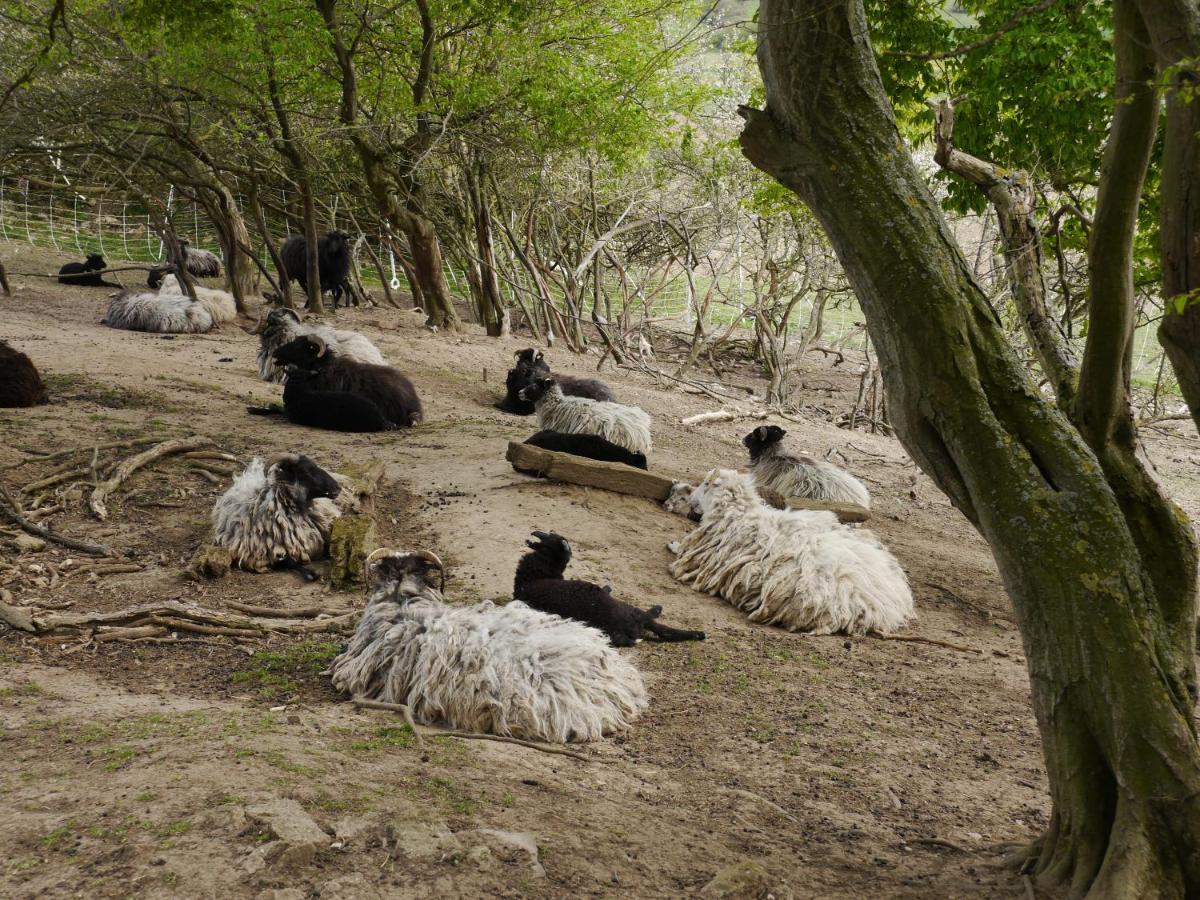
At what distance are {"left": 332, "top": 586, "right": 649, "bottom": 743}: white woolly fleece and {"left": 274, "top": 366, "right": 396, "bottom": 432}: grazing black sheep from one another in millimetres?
5489

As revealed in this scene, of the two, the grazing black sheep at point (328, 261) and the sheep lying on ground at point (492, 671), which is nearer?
the sheep lying on ground at point (492, 671)

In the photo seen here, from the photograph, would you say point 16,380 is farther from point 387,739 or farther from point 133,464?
point 387,739

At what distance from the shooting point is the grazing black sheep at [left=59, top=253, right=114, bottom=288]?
61.6 feet

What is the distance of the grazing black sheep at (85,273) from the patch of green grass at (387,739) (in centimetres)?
1659

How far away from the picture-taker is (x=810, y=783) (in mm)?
4602

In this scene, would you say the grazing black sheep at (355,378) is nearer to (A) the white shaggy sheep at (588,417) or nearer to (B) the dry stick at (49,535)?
(A) the white shaggy sheep at (588,417)

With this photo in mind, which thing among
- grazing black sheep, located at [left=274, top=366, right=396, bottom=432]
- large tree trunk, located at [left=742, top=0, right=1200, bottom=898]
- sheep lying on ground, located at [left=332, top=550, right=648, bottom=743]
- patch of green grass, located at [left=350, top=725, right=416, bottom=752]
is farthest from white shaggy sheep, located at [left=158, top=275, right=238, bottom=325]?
large tree trunk, located at [left=742, top=0, right=1200, bottom=898]

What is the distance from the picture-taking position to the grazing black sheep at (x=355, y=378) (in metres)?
11.1

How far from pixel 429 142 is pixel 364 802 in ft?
43.0

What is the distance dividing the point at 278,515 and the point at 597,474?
2910 millimetres

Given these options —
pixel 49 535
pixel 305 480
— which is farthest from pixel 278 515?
pixel 49 535

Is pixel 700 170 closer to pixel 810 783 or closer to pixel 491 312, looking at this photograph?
pixel 491 312

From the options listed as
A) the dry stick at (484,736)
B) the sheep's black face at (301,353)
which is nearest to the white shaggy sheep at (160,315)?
the sheep's black face at (301,353)

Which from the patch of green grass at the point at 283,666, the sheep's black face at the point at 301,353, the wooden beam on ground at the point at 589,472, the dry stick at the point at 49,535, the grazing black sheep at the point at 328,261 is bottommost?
the patch of green grass at the point at 283,666
